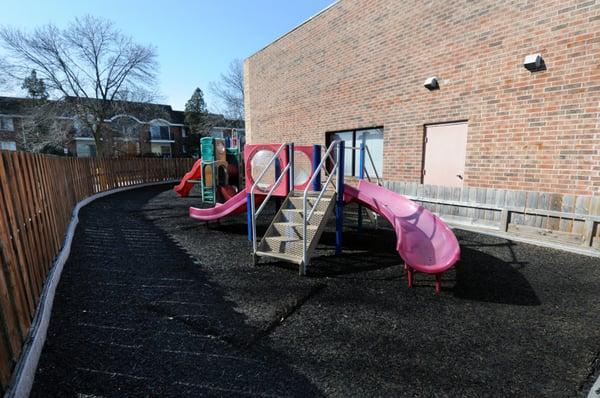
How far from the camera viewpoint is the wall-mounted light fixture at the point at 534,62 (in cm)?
568

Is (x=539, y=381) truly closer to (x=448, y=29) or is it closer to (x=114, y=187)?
(x=448, y=29)

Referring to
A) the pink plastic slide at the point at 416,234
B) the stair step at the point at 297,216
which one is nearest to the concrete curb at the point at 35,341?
the stair step at the point at 297,216

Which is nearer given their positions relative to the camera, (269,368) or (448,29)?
(269,368)

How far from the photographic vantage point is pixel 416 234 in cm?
455

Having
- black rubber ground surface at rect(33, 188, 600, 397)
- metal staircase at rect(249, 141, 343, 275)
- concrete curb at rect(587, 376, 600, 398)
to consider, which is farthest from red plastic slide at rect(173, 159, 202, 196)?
concrete curb at rect(587, 376, 600, 398)

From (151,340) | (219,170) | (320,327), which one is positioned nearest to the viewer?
(151,340)

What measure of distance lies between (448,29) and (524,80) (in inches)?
85.2

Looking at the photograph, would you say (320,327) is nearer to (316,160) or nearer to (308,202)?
(308,202)

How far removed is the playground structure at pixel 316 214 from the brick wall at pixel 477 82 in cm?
285

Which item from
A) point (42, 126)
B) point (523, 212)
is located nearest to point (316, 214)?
point (523, 212)

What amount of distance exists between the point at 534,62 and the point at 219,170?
8858mm

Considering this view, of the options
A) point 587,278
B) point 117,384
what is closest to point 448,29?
point 587,278

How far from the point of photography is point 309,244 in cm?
463

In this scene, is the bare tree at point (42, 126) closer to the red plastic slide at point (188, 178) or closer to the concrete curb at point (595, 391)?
the red plastic slide at point (188, 178)
